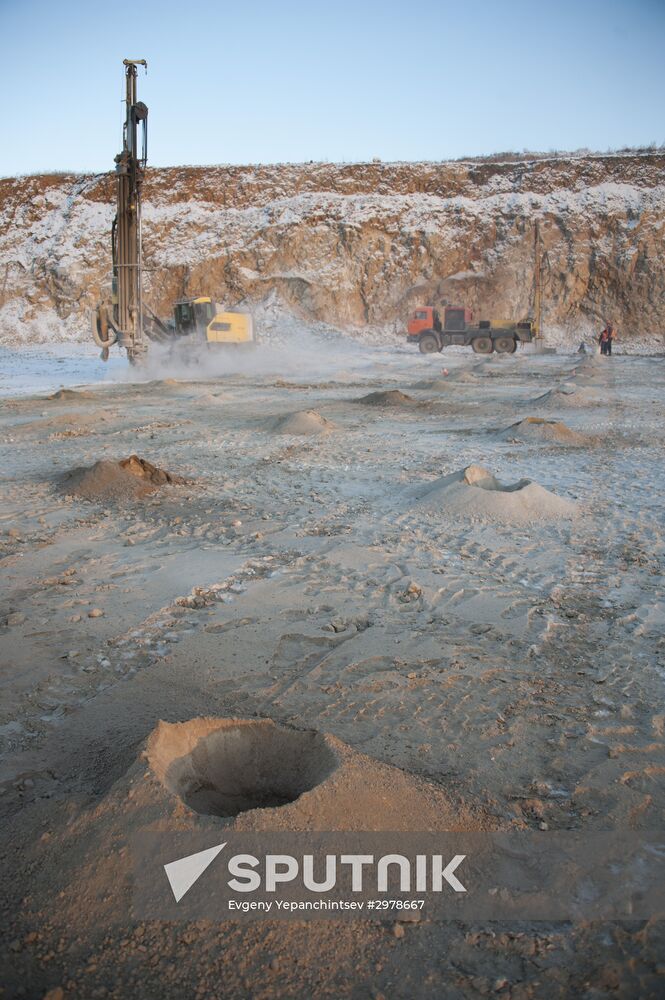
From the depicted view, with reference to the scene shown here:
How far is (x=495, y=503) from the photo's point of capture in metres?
6.26

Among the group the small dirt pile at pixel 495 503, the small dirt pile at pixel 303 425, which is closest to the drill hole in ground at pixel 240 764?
the small dirt pile at pixel 495 503

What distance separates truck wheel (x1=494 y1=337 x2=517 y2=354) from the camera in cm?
2959

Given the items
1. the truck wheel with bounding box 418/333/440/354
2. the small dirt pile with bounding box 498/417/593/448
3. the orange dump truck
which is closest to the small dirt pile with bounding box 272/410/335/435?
the small dirt pile with bounding box 498/417/593/448

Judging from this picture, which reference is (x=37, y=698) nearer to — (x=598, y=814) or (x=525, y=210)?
(x=598, y=814)

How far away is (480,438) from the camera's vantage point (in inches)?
407

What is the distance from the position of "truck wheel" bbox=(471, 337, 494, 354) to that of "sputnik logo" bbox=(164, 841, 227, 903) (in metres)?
29.2

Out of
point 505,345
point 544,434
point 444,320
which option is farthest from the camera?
point 444,320

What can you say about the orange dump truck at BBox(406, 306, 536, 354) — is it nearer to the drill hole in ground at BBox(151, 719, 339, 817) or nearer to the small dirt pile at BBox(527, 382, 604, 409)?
the small dirt pile at BBox(527, 382, 604, 409)

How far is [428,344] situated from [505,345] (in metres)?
3.19

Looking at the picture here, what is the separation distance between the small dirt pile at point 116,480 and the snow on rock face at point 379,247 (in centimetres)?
2906

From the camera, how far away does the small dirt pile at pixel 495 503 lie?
6.19 meters

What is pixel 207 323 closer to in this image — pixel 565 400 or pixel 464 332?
pixel 464 332

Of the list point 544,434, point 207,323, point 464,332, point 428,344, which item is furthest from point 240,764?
point 464,332

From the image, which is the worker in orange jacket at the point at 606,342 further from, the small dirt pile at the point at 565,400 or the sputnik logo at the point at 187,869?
the sputnik logo at the point at 187,869
